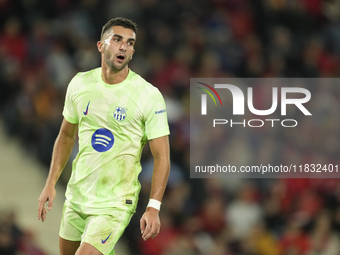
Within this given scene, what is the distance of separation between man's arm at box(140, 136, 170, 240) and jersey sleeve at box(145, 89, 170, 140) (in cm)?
4

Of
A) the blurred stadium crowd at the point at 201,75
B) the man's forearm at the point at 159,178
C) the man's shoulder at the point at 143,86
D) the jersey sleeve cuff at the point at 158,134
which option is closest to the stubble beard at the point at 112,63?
the man's shoulder at the point at 143,86

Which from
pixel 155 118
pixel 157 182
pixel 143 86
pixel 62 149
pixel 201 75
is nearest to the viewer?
pixel 157 182

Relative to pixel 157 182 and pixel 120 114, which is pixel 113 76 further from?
pixel 157 182

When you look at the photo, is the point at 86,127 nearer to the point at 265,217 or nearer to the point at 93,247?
the point at 93,247

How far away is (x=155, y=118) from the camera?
3.29 metres

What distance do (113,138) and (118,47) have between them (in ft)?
2.05

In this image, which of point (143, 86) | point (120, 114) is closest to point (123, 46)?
point (143, 86)

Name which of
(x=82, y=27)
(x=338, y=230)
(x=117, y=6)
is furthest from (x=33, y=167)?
(x=338, y=230)

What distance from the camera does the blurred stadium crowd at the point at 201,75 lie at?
6.26 metres

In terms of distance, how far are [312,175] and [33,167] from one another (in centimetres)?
375

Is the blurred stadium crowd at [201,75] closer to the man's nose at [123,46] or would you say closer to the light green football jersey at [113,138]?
the light green football jersey at [113,138]

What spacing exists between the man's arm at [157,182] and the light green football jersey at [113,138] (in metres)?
0.07

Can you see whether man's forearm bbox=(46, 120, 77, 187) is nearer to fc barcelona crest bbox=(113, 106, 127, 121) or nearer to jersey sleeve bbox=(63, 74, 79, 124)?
jersey sleeve bbox=(63, 74, 79, 124)

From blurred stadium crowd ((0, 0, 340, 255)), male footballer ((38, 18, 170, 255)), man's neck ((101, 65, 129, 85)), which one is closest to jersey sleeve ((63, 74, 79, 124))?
male footballer ((38, 18, 170, 255))
